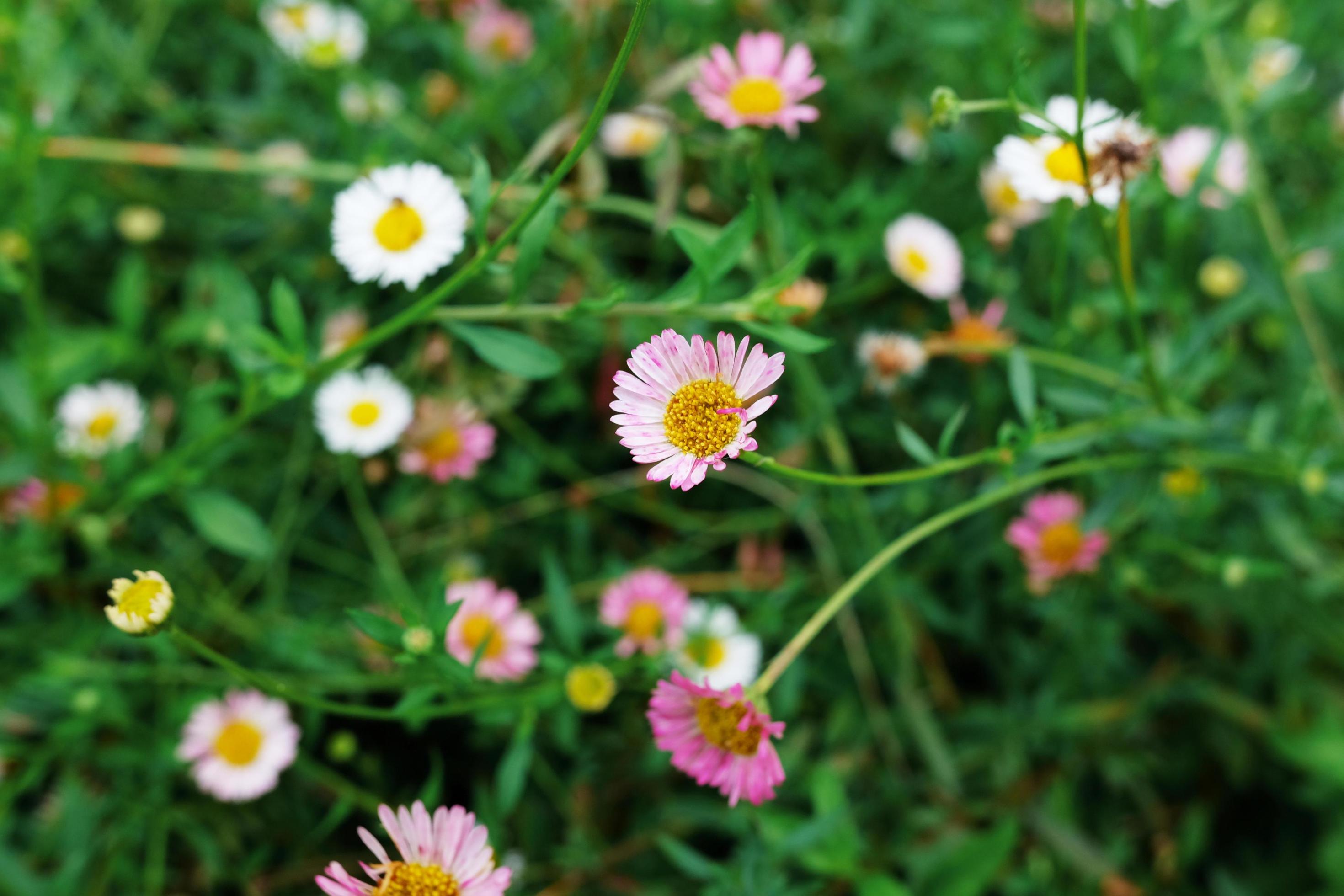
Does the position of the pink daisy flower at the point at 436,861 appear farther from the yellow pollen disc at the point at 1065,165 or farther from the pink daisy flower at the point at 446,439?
the yellow pollen disc at the point at 1065,165

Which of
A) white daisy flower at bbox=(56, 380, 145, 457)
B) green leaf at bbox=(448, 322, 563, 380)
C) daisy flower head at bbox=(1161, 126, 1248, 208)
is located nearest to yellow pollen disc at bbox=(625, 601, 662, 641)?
green leaf at bbox=(448, 322, 563, 380)

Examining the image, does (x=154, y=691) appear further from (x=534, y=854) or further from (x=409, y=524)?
(x=534, y=854)

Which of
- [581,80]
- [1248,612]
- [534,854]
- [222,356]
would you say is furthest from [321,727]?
[1248,612]

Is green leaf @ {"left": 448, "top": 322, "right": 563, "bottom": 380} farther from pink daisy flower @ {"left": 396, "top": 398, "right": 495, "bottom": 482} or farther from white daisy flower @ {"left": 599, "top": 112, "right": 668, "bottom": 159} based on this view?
white daisy flower @ {"left": 599, "top": 112, "right": 668, "bottom": 159}

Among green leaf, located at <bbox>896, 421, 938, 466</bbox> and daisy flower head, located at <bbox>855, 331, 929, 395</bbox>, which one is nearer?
green leaf, located at <bbox>896, 421, 938, 466</bbox>

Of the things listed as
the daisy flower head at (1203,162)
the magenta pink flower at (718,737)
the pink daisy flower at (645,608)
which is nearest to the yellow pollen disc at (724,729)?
the magenta pink flower at (718,737)

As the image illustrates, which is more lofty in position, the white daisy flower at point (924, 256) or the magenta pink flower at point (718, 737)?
the white daisy flower at point (924, 256)
